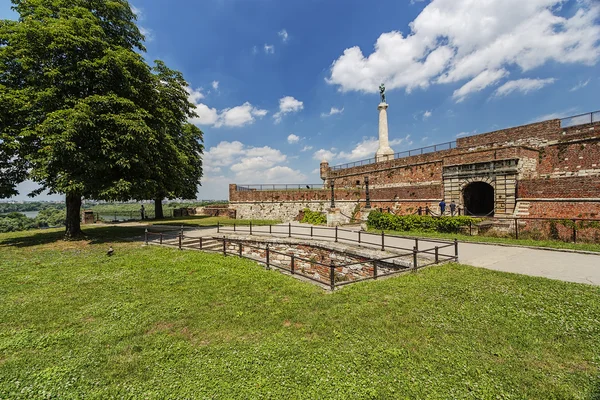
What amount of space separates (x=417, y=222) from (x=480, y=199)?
10263 millimetres

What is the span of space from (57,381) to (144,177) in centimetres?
1219

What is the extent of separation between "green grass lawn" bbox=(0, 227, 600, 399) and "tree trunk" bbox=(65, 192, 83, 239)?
310 inches

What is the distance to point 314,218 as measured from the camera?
76.3 feet

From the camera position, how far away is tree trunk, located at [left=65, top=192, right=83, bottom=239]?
43.8 feet

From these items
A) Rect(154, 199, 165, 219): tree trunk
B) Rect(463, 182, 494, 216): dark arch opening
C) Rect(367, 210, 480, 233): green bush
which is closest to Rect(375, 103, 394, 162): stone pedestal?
Rect(463, 182, 494, 216): dark arch opening

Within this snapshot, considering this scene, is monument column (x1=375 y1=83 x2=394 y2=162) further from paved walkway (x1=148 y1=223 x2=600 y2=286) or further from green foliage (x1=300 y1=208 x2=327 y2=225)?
paved walkway (x1=148 y1=223 x2=600 y2=286)

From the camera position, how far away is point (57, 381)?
10.7 ft

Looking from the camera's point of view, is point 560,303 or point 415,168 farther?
point 415,168

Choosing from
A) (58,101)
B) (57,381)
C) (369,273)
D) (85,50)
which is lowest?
(369,273)

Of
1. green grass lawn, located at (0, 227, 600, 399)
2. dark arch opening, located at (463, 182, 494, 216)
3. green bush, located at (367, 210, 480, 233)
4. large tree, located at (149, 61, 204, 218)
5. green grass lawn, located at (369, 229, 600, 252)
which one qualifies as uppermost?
large tree, located at (149, 61, 204, 218)

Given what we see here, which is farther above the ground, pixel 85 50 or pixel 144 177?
pixel 85 50

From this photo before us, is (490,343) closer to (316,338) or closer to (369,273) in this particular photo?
(316,338)

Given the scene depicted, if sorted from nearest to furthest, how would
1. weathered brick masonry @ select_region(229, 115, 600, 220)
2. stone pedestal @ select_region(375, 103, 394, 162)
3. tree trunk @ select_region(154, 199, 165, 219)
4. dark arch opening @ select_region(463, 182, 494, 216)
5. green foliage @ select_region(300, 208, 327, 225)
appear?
weathered brick masonry @ select_region(229, 115, 600, 220) → dark arch opening @ select_region(463, 182, 494, 216) → green foliage @ select_region(300, 208, 327, 225) → tree trunk @ select_region(154, 199, 165, 219) → stone pedestal @ select_region(375, 103, 394, 162)

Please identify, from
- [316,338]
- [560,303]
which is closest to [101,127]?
[316,338]
